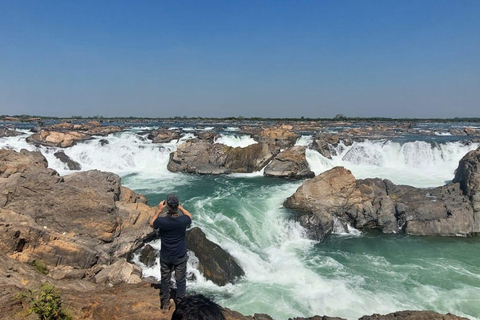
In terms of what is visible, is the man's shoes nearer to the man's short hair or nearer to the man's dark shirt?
the man's dark shirt

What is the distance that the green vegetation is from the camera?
4.41 m

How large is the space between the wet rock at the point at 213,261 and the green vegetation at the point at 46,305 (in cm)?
559

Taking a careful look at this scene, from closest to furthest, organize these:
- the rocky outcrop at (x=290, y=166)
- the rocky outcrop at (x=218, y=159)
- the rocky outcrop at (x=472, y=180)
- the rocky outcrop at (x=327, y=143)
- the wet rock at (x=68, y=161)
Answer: the rocky outcrop at (x=472, y=180) → the rocky outcrop at (x=290, y=166) → the rocky outcrop at (x=218, y=159) → the wet rock at (x=68, y=161) → the rocky outcrop at (x=327, y=143)

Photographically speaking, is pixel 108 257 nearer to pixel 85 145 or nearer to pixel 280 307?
pixel 280 307

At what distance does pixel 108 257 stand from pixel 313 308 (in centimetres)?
611

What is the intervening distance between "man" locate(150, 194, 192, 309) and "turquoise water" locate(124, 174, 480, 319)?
4.04 meters

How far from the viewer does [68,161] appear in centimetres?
2661

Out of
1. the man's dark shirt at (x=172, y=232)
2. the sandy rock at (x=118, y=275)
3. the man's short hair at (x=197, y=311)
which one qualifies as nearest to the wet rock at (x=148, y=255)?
the sandy rock at (x=118, y=275)

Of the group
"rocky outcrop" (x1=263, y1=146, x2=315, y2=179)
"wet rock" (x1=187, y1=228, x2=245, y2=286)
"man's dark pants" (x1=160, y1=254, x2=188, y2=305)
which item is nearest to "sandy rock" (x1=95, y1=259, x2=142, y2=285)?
"wet rock" (x1=187, y1=228, x2=245, y2=286)

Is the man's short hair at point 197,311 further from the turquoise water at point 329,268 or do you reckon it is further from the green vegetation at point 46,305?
the turquoise water at point 329,268

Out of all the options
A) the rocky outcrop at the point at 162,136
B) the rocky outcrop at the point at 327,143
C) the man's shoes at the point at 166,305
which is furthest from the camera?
the rocky outcrop at the point at 162,136

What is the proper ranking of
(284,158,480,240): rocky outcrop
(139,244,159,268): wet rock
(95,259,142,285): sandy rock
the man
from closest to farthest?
the man → (95,259,142,285): sandy rock → (139,244,159,268): wet rock → (284,158,480,240): rocky outcrop

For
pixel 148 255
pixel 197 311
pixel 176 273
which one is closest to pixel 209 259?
pixel 148 255

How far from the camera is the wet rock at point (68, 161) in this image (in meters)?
26.4
